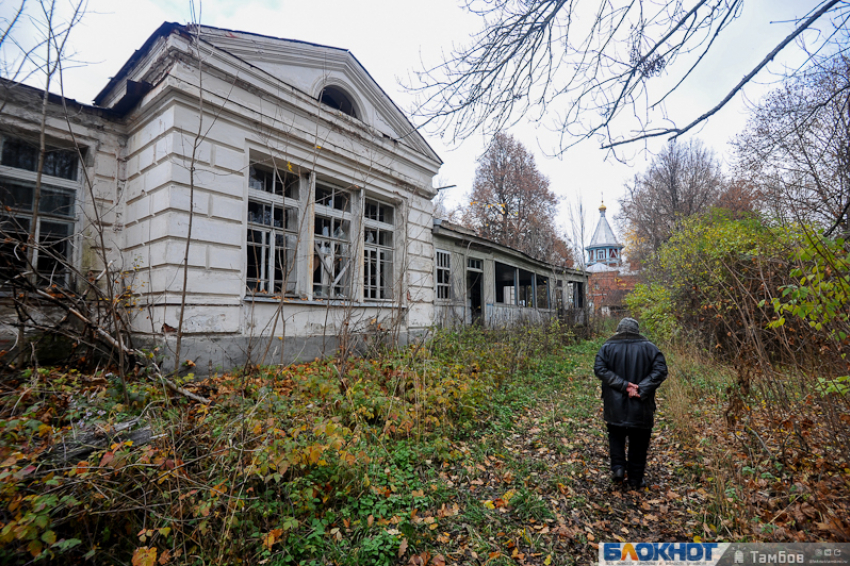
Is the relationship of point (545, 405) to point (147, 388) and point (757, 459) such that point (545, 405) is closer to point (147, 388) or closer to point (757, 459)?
point (757, 459)

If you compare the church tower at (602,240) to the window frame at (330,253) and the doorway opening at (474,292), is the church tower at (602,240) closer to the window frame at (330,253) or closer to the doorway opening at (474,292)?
the doorway opening at (474,292)

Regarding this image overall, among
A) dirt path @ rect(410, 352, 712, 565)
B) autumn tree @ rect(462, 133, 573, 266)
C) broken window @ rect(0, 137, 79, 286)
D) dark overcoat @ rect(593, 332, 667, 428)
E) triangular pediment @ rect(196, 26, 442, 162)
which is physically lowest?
dirt path @ rect(410, 352, 712, 565)

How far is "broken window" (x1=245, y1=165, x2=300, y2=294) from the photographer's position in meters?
6.54

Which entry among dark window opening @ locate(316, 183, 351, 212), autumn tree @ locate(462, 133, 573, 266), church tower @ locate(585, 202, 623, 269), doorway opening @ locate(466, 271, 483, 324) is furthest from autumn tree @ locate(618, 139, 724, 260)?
church tower @ locate(585, 202, 623, 269)

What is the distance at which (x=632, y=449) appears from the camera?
12.5 feet

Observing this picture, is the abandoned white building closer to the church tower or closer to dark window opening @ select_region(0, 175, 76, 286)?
dark window opening @ select_region(0, 175, 76, 286)

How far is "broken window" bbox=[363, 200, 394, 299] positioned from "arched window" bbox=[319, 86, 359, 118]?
6.83 ft

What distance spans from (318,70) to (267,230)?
359 centimetres

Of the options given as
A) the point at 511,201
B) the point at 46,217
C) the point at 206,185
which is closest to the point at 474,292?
the point at 206,185

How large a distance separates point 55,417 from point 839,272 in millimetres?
6184

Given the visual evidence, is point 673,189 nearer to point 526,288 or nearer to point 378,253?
point 526,288

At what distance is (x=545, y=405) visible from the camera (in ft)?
21.2

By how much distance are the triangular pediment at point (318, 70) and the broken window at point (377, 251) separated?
1916 mm

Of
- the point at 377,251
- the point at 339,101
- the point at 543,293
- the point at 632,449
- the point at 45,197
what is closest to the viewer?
the point at 632,449
